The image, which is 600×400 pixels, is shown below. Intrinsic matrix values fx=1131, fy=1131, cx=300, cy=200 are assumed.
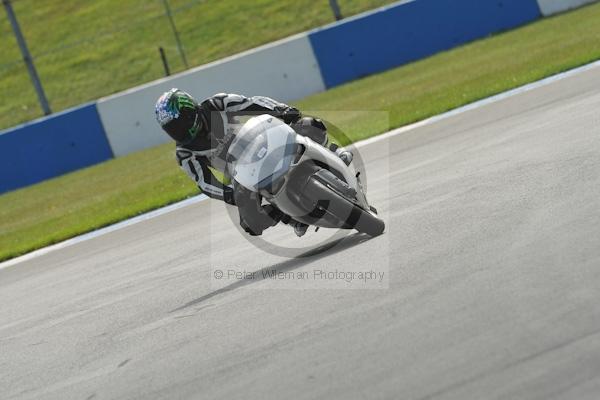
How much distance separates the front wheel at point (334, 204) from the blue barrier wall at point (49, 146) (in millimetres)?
14871

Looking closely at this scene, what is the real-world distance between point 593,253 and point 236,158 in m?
2.83

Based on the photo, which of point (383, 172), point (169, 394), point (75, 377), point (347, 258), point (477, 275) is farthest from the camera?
point (383, 172)

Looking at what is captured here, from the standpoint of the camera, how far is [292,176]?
24.8ft

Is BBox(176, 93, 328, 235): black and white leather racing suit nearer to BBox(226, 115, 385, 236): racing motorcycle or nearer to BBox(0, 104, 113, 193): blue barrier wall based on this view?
BBox(226, 115, 385, 236): racing motorcycle

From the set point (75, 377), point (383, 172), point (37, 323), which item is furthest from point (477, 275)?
point (383, 172)

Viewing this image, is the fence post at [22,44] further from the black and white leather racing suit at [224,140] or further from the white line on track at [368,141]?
the black and white leather racing suit at [224,140]

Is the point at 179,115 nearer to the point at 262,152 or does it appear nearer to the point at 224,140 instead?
the point at 224,140

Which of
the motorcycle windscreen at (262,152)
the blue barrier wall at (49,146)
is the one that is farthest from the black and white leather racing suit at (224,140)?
the blue barrier wall at (49,146)

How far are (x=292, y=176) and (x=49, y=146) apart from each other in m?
15.1

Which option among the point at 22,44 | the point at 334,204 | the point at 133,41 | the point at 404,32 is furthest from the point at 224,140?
the point at 133,41

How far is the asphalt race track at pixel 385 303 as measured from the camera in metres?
4.65

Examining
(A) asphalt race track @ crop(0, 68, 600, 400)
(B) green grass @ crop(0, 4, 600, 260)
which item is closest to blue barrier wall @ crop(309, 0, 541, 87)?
(B) green grass @ crop(0, 4, 600, 260)

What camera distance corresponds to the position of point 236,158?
7.68m

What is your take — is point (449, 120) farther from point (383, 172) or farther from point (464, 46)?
point (464, 46)
